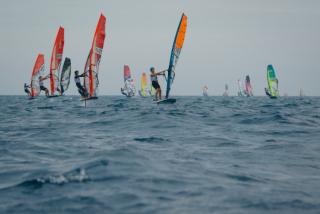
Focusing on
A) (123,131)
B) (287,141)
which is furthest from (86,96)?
(287,141)

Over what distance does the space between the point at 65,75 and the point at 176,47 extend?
20.3m

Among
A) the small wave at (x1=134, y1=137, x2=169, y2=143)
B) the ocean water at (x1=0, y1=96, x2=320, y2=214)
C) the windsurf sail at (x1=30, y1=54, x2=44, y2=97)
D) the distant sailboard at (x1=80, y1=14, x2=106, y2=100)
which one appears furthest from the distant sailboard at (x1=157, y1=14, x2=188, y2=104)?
the windsurf sail at (x1=30, y1=54, x2=44, y2=97)

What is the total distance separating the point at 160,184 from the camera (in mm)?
5660

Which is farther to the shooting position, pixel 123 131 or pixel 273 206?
pixel 123 131

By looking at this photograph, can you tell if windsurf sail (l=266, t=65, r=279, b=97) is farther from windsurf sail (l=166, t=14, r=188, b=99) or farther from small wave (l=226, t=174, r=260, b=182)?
small wave (l=226, t=174, r=260, b=182)

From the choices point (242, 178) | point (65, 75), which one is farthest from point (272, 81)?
point (242, 178)

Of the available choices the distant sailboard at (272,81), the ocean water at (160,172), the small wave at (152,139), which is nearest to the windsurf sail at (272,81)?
the distant sailboard at (272,81)

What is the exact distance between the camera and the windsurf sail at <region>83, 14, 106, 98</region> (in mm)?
26303

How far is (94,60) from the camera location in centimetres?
2647

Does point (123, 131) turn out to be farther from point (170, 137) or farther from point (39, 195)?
point (39, 195)

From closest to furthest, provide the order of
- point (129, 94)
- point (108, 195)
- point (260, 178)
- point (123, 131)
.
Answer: point (108, 195)
point (260, 178)
point (123, 131)
point (129, 94)

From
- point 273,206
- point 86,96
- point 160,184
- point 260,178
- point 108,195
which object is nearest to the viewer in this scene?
point 273,206

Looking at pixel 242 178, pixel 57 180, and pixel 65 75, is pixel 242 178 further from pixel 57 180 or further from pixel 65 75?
pixel 65 75

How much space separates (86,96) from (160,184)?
2305 centimetres
